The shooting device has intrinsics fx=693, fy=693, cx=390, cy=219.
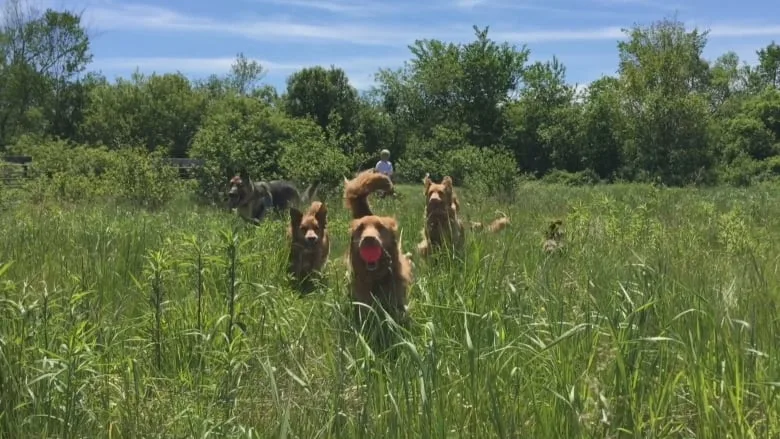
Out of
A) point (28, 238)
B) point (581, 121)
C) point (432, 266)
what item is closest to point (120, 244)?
point (28, 238)

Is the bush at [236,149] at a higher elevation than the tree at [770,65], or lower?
lower

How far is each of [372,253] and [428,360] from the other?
1.84 meters

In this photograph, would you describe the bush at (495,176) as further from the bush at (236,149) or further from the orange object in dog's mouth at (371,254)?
the orange object in dog's mouth at (371,254)

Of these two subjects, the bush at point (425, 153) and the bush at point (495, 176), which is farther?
the bush at point (425, 153)

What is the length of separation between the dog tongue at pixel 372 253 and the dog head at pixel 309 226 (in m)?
2.11


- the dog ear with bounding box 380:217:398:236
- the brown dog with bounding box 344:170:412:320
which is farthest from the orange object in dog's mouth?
the dog ear with bounding box 380:217:398:236

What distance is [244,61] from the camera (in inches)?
3334

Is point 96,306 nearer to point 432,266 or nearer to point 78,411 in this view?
point 78,411

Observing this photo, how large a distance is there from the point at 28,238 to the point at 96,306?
3.54m

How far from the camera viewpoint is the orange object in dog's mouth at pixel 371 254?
491 cm

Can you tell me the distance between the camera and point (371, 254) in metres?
4.91

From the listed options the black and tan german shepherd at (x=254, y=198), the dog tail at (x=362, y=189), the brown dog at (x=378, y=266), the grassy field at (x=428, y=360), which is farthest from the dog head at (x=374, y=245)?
the black and tan german shepherd at (x=254, y=198)

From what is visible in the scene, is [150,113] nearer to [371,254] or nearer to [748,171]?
[748,171]

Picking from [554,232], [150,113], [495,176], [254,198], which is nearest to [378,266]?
[554,232]
